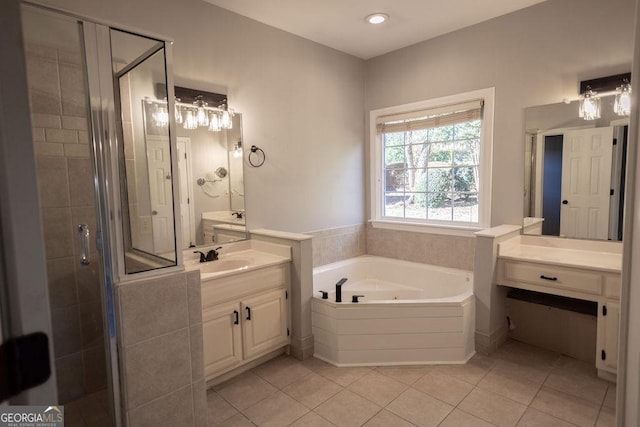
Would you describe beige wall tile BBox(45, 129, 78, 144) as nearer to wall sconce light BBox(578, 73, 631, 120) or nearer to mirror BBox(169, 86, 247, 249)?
mirror BBox(169, 86, 247, 249)

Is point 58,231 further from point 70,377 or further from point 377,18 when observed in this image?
point 377,18

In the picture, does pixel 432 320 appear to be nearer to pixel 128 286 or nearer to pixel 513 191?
pixel 513 191

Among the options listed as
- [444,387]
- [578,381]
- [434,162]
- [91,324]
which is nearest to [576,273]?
[578,381]

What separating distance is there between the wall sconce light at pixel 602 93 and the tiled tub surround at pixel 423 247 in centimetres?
139

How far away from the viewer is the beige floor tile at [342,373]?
8.09 feet

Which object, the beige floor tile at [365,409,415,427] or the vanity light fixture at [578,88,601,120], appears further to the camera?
the vanity light fixture at [578,88,601,120]

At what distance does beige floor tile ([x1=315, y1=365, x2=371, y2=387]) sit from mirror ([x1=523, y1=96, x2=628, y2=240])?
6.28 feet

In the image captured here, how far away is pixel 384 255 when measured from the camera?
4.04 m

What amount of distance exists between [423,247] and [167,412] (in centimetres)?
278

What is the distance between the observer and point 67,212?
213 cm

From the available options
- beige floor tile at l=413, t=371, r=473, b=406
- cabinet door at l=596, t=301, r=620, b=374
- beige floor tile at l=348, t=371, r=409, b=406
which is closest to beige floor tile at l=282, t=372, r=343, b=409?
beige floor tile at l=348, t=371, r=409, b=406

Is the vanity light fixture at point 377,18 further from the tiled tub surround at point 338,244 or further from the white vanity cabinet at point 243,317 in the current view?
the white vanity cabinet at point 243,317

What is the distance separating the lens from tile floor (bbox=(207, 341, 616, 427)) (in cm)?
206

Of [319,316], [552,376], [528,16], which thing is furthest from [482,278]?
[528,16]
